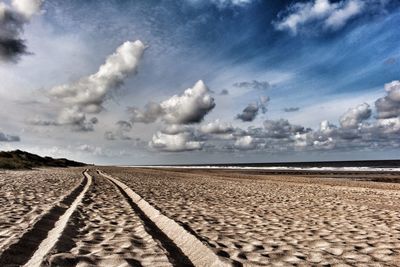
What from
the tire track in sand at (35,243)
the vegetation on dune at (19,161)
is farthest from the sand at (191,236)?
the vegetation on dune at (19,161)

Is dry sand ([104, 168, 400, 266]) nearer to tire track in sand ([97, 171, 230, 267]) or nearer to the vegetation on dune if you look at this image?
tire track in sand ([97, 171, 230, 267])

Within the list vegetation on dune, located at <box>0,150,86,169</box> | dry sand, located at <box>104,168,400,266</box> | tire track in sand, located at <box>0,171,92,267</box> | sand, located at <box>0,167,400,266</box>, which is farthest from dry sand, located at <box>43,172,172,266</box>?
vegetation on dune, located at <box>0,150,86,169</box>

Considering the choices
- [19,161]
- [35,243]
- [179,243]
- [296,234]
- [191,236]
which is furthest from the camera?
[19,161]

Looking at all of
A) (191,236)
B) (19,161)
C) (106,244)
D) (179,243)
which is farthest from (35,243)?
(19,161)

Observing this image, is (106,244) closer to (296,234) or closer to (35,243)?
(35,243)

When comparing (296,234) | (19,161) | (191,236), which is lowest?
(296,234)

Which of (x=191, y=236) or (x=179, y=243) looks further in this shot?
(x=191, y=236)

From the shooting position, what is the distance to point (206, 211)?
11.3 meters

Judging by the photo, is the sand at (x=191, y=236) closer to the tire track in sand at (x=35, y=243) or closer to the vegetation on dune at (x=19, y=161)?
the tire track in sand at (x=35, y=243)

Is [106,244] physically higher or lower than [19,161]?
lower

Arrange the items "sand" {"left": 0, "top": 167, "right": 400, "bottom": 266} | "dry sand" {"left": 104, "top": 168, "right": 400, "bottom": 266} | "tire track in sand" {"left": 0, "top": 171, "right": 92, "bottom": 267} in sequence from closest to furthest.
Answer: "tire track in sand" {"left": 0, "top": 171, "right": 92, "bottom": 267}, "sand" {"left": 0, "top": 167, "right": 400, "bottom": 266}, "dry sand" {"left": 104, "top": 168, "right": 400, "bottom": 266}

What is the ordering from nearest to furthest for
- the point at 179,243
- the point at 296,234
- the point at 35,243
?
the point at 35,243
the point at 179,243
the point at 296,234

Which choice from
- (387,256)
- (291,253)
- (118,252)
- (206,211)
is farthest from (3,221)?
(387,256)

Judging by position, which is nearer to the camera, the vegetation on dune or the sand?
the sand
